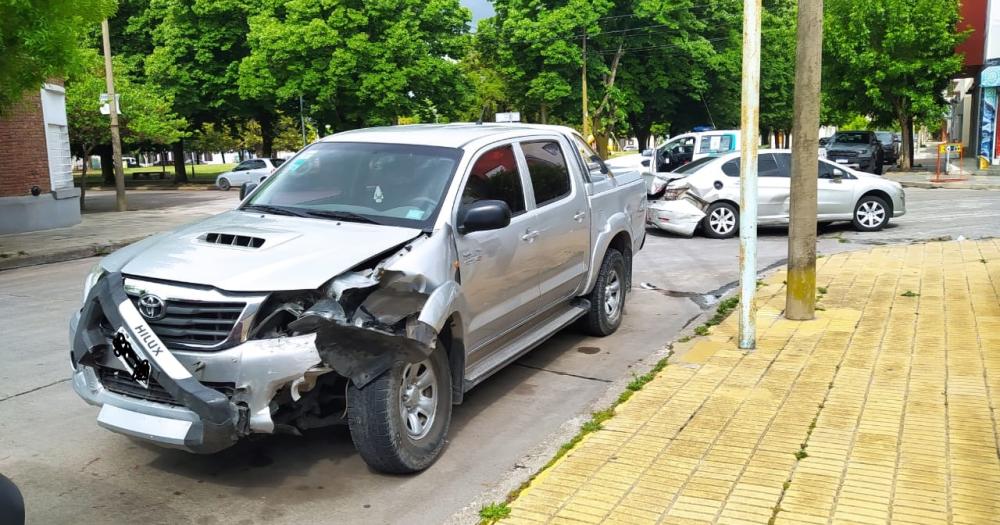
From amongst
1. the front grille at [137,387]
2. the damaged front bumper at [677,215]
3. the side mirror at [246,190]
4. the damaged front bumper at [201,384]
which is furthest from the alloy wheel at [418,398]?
the damaged front bumper at [677,215]

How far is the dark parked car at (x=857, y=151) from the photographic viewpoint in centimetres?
2962

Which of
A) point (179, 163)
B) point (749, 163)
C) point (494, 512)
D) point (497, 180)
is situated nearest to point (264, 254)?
point (494, 512)

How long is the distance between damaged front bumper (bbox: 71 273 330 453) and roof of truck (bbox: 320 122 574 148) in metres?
2.17

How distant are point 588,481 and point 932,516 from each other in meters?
1.62

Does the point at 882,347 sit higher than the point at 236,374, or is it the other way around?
the point at 236,374

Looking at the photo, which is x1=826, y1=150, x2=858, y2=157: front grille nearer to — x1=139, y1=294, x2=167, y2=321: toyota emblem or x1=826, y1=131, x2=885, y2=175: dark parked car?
x1=826, y1=131, x2=885, y2=175: dark parked car

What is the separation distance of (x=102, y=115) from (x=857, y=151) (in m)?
26.3

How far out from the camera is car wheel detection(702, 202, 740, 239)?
1421 centimetres

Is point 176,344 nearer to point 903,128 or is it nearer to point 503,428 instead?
point 503,428

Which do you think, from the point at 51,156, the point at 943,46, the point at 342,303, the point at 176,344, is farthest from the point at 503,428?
the point at 943,46

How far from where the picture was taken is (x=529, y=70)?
42.8 metres

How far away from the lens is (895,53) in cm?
2977

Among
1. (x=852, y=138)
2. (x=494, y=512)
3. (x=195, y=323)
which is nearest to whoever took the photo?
(x=494, y=512)

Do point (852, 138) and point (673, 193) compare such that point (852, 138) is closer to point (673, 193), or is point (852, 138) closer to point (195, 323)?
point (673, 193)
